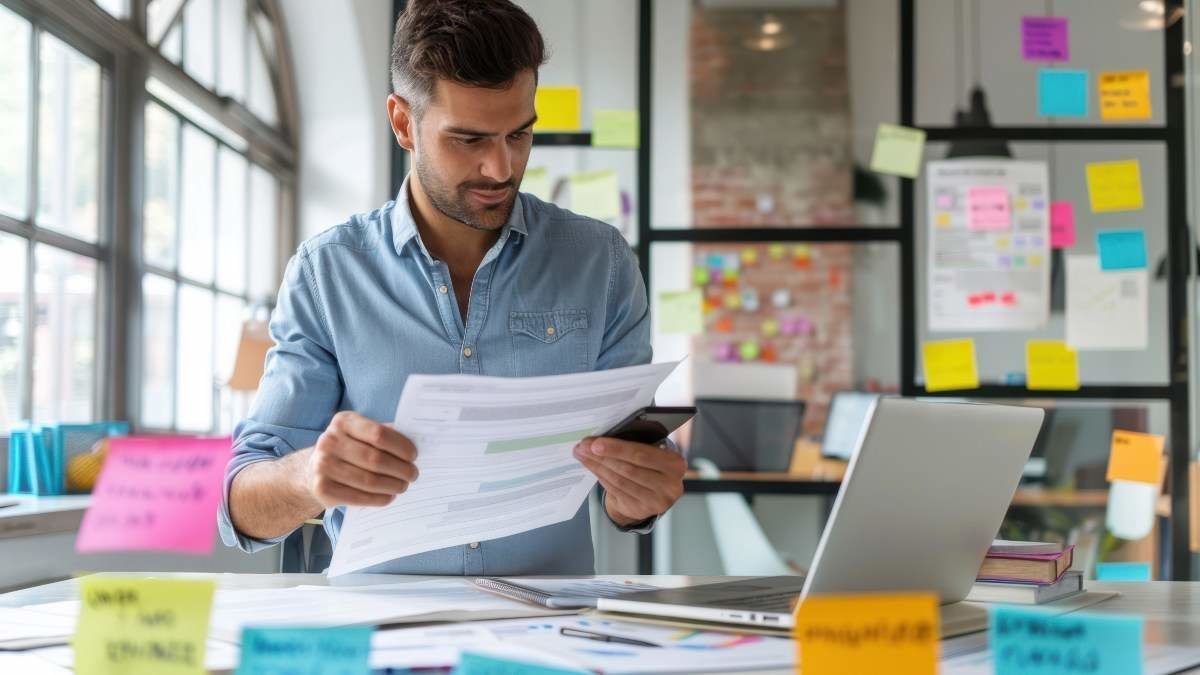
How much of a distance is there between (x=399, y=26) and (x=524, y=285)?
0.40 m

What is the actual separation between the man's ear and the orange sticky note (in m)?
2.71

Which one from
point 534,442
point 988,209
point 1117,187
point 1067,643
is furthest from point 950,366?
point 1067,643

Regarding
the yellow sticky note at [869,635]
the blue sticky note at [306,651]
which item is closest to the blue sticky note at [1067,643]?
the yellow sticky note at [869,635]

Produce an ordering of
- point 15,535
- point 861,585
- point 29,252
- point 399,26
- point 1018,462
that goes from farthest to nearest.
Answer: point 29,252
point 15,535
point 399,26
point 1018,462
point 861,585

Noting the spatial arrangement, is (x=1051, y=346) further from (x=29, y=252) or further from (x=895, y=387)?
(x=29, y=252)

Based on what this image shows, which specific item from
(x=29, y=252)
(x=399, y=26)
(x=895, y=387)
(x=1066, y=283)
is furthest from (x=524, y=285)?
(x=1066, y=283)

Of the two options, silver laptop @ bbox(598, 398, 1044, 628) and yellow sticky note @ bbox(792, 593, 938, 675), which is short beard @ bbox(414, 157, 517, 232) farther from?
yellow sticky note @ bbox(792, 593, 938, 675)

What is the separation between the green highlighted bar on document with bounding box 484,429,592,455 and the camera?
119 centimetres

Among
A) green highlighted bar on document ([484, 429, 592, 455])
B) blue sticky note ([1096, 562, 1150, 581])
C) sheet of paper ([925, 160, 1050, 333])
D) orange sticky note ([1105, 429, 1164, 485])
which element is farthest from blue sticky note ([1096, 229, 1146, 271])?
green highlighted bar on document ([484, 429, 592, 455])

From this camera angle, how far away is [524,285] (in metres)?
1.71

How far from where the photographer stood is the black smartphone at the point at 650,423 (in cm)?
123

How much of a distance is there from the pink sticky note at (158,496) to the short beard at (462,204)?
31.6 inches

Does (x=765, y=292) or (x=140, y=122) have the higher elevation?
(x=140, y=122)

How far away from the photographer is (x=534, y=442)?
1212 mm
